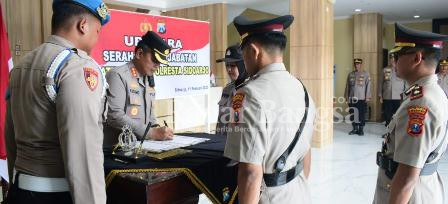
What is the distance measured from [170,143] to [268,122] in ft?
3.17

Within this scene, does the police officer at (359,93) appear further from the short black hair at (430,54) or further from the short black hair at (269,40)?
the short black hair at (269,40)

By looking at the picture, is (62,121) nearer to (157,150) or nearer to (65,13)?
(65,13)

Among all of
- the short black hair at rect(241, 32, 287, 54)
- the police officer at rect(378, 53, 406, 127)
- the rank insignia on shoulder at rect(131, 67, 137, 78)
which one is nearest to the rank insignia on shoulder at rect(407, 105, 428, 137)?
the short black hair at rect(241, 32, 287, 54)

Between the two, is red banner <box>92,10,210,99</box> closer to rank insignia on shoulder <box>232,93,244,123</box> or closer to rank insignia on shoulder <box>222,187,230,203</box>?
rank insignia on shoulder <box>222,187,230,203</box>

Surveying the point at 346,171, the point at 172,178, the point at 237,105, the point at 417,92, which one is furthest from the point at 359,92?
the point at 237,105

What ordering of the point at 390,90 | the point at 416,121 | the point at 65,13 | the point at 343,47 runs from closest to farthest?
the point at 65,13, the point at 416,121, the point at 390,90, the point at 343,47

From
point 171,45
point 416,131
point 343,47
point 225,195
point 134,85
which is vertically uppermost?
point 343,47

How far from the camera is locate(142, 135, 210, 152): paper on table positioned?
2.06 meters

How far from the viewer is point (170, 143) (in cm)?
221

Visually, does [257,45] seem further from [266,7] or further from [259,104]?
[266,7]

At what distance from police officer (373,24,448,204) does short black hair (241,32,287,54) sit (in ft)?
2.10

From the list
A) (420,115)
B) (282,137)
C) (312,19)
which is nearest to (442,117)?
(420,115)

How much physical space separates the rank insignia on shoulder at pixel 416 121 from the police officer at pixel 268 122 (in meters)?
0.41

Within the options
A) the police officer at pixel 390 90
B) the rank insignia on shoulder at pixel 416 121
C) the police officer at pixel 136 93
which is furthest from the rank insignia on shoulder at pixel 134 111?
the police officer at pixel 390 90
